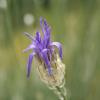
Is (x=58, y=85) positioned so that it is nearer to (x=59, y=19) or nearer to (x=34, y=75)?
(x=59, y=19)

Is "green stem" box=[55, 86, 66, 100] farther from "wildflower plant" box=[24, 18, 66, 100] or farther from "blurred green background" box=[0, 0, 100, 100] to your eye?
"blurred green background" box=[0, 0, 100, 100]

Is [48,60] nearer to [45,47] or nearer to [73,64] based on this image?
[45,47]

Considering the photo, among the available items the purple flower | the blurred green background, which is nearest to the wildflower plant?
the purple flower

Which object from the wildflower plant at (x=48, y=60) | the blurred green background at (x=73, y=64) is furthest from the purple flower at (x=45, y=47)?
the blurred green background at (x=73, y=64)

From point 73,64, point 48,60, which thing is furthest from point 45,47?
point 73,64

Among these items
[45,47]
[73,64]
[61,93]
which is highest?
[45,47]

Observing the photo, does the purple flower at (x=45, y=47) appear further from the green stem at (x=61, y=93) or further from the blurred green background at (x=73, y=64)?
the blurred green background at (x=73, y=64)

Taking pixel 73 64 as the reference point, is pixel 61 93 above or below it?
above

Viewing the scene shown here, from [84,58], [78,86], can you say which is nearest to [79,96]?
[78,86]
